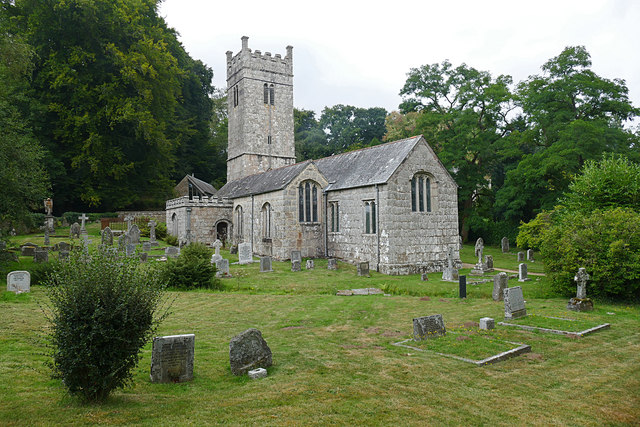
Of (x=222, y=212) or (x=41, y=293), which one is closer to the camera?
(x=41, y=293)

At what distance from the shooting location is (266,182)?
29047 millimetres

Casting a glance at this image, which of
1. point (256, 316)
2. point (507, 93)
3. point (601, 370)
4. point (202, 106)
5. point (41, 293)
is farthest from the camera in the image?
point (202, 106)

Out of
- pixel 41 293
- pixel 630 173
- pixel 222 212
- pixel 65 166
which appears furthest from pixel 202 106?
pixel 630 173

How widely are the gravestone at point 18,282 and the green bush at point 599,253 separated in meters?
18.4

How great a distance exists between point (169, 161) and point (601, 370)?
1595 inches

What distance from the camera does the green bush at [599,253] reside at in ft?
45.5

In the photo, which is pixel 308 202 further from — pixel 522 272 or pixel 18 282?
pixel 18 282

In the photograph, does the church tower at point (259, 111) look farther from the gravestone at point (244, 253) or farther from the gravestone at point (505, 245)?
the gravestone at point (505, 245)

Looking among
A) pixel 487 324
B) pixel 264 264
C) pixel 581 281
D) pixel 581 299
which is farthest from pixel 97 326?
pixel 264 264

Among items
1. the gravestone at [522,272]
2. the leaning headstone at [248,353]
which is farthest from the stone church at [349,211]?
the leaning headstone at [248,353]

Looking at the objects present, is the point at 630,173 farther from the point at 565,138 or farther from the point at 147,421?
the point at 147,421

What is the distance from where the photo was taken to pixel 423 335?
962cm

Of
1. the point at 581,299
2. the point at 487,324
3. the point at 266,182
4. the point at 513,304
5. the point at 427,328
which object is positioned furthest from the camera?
the point at 266,182

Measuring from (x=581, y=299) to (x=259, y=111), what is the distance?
3237 centimetres
